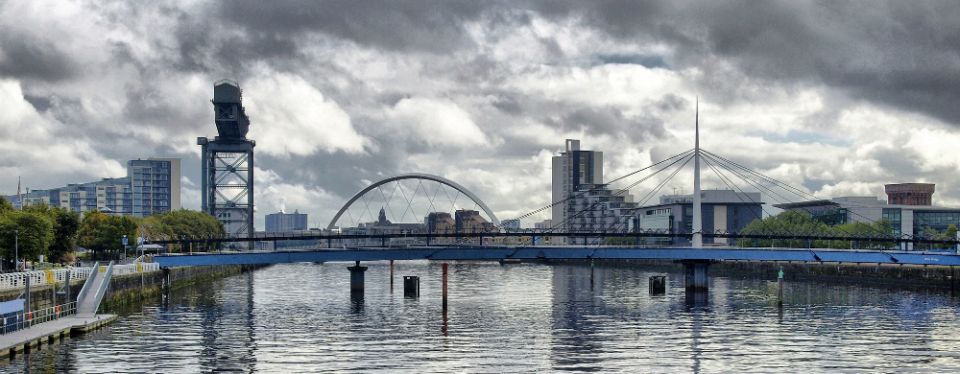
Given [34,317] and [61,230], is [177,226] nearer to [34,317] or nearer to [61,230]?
[61,230]

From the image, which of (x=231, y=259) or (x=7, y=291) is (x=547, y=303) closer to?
(x=231, y=259)

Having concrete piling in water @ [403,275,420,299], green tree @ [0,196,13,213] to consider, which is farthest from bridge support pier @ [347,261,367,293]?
green tree @ [0,196,13,213]

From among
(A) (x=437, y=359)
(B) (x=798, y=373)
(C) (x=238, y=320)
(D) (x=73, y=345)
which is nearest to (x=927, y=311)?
(B) (x=798, y=373)

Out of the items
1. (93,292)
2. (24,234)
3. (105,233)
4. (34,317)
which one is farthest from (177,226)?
(34,317)

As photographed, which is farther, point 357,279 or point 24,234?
point 357,279

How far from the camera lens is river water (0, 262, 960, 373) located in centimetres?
5462

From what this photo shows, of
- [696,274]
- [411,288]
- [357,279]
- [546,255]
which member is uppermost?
[546,255]

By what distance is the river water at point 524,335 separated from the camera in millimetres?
54625

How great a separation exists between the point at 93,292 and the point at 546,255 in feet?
151

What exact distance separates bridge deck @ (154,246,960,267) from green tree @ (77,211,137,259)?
27.4 m

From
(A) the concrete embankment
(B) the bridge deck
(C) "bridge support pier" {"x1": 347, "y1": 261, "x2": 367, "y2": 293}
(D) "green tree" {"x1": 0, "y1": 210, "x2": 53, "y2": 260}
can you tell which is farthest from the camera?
(C) "bridge support pier" {"x1": 347, "y1": 261, "x2": 367, "y2": 293}

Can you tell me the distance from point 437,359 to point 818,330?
2842 cm

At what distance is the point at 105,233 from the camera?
135 m

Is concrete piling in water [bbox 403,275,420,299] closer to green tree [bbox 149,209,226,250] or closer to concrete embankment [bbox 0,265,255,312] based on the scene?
concrete embankment [bbox 0,265,255,312]
